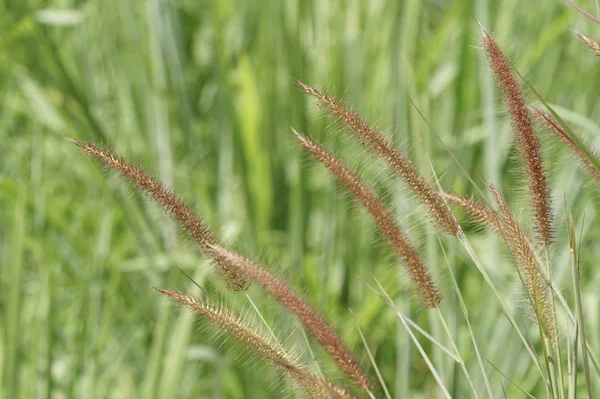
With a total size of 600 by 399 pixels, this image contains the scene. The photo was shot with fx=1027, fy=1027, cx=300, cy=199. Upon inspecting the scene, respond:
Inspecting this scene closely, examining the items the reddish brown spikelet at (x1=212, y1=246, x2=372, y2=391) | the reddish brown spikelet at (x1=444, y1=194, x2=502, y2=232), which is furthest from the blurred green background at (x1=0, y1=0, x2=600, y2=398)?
the reddish brown spikelet at (x1=212, y1=246, x2=372, y2=391)

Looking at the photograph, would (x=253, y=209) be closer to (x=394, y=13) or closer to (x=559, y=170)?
(x=394, y=13)

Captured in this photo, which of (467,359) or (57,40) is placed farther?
(57,40)

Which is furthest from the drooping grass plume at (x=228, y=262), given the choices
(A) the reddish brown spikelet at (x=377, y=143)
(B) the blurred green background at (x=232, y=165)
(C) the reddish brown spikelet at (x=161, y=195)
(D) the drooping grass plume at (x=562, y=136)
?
(B) the blurred green background at (x=232, y=165)

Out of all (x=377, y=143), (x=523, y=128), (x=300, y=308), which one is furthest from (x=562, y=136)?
(x=300, y=308)

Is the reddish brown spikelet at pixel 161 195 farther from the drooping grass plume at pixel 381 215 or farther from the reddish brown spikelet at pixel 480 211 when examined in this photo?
the reddish brown spikelet at pixel 480 211

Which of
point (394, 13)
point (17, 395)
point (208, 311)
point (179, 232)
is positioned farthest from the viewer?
point (394, 13)

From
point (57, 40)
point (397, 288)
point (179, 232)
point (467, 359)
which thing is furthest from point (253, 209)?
point (179, 232)

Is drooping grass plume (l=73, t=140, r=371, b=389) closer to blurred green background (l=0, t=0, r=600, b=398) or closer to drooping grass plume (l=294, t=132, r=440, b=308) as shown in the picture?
drooping grass plume (l=294, t=132, r=440, b=308)

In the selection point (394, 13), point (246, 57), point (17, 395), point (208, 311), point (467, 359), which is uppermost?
point (208, 311)

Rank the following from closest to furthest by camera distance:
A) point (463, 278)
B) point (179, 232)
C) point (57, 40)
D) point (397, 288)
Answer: point (179, 232) < point (397, 288) < point (463, 278) < point (57, 40)
